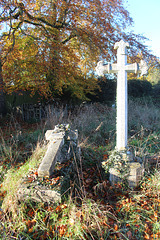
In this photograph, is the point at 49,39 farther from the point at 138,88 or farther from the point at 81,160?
the point at 138,88

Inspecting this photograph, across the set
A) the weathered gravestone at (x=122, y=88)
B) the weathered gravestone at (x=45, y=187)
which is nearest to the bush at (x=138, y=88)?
the weathered gravestone at (x=122, y=88)

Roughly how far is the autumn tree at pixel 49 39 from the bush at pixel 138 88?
4984mm

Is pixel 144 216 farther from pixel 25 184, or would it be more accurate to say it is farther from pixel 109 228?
pixel 25 184

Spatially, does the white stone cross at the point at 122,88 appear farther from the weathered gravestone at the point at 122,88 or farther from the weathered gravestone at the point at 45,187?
the weathered gravestone at the point at 45,187

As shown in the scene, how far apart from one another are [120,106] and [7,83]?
709 cm

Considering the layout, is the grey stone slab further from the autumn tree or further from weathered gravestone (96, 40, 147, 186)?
the autumn tree

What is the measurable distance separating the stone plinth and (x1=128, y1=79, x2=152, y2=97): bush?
12.4 metres

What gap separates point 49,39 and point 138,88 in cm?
984

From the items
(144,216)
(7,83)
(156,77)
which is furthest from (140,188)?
(156,77)

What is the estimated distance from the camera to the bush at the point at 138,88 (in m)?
15.0

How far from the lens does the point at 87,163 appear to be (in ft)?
13.0

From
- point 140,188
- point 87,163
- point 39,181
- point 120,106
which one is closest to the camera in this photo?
point 39,181

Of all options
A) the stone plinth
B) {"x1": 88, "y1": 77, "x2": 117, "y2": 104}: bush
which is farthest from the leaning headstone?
{"x1": 88, "y1": 77, "x2": 117, "y2": 104}: bush

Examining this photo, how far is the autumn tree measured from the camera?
7781 mm
